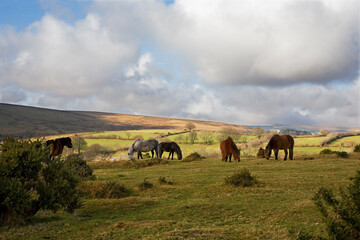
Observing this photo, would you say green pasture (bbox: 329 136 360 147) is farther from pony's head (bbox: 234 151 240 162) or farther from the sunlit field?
the sunlit field

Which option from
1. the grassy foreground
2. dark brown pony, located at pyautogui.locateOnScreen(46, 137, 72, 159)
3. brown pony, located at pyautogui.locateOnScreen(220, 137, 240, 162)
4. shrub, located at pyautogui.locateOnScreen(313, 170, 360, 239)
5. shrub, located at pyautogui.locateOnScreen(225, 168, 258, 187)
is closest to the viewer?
shrub, located at pyautogui.locateOnScreen(313, 170, 360, 239)

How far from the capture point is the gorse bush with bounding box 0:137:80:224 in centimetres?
1036

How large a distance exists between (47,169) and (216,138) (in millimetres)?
93102

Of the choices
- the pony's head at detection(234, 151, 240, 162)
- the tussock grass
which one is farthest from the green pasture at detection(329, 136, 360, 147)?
the tussock grass

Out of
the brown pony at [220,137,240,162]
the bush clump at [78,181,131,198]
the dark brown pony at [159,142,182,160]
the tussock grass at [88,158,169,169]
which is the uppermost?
the brown pony at [220,137,240,162]

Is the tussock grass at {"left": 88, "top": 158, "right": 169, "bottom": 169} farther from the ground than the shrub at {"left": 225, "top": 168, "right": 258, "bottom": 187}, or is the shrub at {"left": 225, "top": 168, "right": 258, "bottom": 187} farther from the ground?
the shrub at {"left": 225, "top": 168, "right": 258, "bottom": 187}

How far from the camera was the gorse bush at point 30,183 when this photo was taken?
1036cm

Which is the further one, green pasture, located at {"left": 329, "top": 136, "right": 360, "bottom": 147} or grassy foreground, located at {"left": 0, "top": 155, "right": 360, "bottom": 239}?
green pasture, located at {"left": 329, "top": 136, "right": 360, "bottom": 147}

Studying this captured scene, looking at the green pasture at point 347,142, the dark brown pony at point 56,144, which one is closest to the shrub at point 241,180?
the dark brown pony at point 56,144

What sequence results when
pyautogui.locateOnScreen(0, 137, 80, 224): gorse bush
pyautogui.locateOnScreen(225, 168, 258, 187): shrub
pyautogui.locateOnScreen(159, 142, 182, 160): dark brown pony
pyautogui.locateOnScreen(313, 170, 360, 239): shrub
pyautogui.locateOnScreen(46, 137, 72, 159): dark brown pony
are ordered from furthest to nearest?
pyautogui.locateOnScreen(159, 142, 182, 160): dark brown pony < pyautogui.locateOnScreen(46, 137, 72, 159): dark brown pony < pyautogui.locateOnScreen(225, 168, 258, 187): shrub < pyautogui.locateOnScreen(0, 137, 80, 224): gorse bush < pyautogui.locateOnScreen(313, 170, 360, 239): shrub

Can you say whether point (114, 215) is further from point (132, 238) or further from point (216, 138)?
point (216, 138)

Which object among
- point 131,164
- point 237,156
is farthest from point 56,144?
point 237,156

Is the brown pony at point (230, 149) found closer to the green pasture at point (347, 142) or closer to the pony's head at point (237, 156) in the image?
the pony's head at point (237, 156)

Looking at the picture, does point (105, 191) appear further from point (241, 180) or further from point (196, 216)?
point (241, 180)
